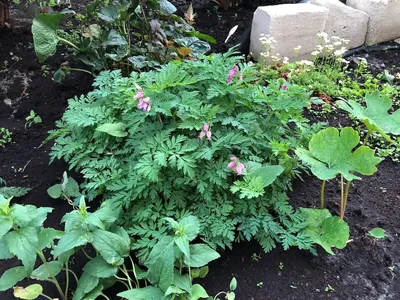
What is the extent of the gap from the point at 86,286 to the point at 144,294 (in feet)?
0.85

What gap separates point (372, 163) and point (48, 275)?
1.51m

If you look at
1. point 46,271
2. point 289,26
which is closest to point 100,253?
point 46,271

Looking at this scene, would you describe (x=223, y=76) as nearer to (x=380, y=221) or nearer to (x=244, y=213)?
(x=244, y=213)

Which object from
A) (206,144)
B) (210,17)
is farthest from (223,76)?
(210,17)

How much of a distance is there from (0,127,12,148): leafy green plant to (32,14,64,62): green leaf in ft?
1.75

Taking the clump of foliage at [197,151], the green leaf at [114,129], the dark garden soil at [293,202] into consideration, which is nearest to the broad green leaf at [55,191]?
the dark garden soil at [293,202]

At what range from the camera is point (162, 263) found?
5.77ft

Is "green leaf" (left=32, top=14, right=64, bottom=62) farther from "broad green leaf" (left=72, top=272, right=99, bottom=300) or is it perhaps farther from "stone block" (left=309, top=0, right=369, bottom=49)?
"stone block" (left=309, top=0, right=369, bottom=49)

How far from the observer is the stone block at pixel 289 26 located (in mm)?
3609

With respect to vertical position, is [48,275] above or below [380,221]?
above

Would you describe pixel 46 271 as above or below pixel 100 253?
below

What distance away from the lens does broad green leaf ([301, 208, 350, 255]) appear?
2.02 m

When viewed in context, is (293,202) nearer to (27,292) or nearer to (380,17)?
(27,292)

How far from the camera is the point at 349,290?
2066mm
